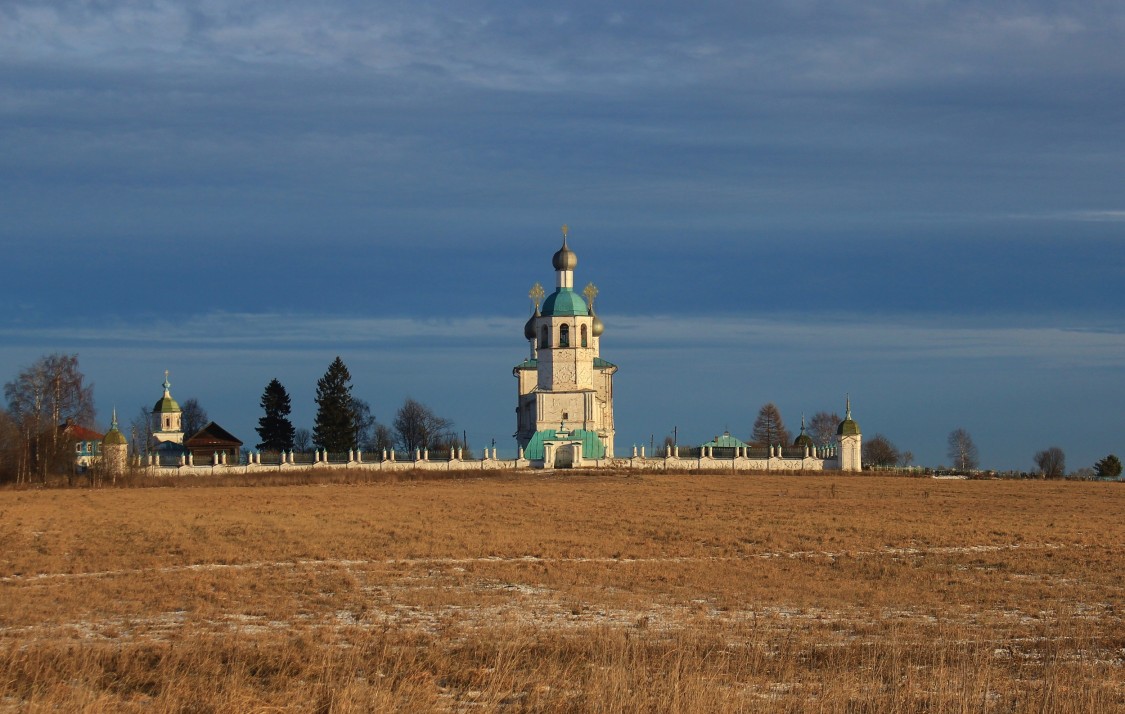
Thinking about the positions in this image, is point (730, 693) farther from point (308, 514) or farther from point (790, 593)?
point (308, 514)

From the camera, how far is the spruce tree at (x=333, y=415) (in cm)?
→ 9350

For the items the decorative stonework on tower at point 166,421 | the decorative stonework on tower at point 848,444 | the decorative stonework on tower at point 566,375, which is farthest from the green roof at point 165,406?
the decorative stonework on tower at point 848,444

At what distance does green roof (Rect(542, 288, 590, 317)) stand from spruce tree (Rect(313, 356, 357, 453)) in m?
15.4

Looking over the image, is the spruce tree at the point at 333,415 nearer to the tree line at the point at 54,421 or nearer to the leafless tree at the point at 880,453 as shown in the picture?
the tree line at the point at 54,421

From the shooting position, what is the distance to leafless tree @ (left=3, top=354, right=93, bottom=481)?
69875mm

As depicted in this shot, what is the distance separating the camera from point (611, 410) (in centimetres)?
10106

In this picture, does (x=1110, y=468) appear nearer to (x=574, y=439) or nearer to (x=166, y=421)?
(x=574, y=439)

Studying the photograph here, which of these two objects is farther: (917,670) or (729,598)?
(729,598)

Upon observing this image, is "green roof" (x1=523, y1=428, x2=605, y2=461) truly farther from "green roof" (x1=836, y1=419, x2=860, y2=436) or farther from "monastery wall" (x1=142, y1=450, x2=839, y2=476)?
"green roof" (x1=836, y1=419, x2=860, y2=436)

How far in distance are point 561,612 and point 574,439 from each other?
68128mm

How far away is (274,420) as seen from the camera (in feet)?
328

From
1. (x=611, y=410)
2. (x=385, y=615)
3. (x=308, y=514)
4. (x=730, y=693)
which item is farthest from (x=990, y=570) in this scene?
(x=611, y=410)

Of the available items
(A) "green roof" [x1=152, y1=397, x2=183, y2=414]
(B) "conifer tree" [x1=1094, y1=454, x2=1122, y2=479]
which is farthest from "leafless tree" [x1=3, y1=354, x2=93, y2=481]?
(B) "conifer tree" [x1=1094, y1=454, x2=1122, y2=479]

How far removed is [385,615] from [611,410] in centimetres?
8434
